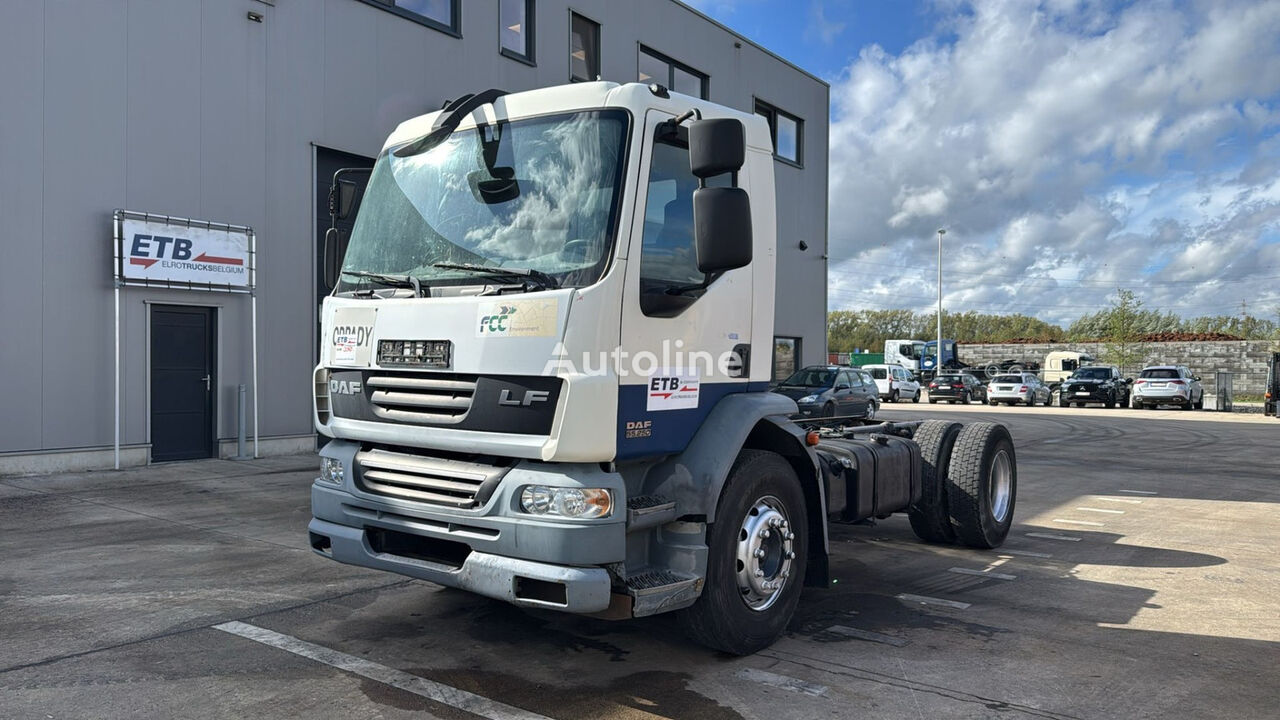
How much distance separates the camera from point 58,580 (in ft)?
19.9

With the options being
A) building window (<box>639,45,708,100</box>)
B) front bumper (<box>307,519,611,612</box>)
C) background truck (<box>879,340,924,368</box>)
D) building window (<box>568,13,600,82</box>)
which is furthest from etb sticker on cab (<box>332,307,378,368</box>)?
background truck (<box>879,340,924,368</box>)

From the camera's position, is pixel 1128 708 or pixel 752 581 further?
pixel 752 581

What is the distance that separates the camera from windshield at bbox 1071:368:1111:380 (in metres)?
36.1

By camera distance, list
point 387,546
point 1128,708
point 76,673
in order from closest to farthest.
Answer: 1. point 1128,708
2. point 76,673
3. point 387,546

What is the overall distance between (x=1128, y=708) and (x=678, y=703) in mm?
2021

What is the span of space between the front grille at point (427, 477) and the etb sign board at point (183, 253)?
8.91 meters

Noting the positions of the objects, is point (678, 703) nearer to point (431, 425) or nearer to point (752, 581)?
point (752, 581)

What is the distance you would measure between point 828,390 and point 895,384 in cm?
1760

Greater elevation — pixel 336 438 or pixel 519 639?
pixel 336 438

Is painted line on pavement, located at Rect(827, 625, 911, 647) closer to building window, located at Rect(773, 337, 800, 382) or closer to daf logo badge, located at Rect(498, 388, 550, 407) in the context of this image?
daf logo badge, located at Rect(498, 388, 550, 407)

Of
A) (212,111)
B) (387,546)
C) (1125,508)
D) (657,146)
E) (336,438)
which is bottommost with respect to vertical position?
(1125,508)

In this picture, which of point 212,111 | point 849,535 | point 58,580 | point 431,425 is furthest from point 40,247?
point 849,535

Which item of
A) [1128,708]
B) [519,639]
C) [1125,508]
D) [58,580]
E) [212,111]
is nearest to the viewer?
[1128,708]

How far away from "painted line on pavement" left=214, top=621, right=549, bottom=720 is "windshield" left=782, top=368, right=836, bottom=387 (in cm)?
1916
